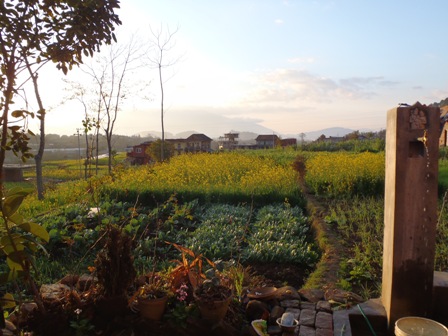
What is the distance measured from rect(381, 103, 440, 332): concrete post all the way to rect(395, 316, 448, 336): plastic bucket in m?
0.21

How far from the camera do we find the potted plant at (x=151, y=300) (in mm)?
2785

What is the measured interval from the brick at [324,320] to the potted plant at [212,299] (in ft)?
2.31

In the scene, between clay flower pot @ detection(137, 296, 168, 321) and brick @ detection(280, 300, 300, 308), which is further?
brick @ detection(280, 300, 300, 308)

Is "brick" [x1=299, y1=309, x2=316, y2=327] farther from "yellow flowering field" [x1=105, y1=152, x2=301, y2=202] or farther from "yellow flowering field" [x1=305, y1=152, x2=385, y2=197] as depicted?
"yellow flowering field" [x1=305, y1=152, x2=385, y2=197]

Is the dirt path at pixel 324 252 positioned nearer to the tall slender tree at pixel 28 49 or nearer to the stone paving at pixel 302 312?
the stone paving at pixel 302 312

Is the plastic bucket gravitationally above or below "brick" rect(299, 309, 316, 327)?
above

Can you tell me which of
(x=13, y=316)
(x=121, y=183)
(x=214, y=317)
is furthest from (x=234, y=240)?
(x=121, y=183)

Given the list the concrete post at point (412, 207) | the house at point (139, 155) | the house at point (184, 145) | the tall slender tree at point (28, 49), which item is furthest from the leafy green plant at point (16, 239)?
the house at point (184, 145)

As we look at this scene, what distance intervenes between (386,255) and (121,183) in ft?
23.4

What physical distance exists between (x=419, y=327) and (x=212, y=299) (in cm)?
144

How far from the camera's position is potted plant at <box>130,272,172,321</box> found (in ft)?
9.14

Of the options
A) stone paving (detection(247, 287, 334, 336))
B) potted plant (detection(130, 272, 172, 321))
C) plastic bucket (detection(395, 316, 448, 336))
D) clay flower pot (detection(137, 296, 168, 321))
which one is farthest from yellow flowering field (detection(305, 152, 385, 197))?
clay flower pot (detection(137, 296, 168, 321))

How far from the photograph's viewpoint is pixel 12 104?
93.0 inches

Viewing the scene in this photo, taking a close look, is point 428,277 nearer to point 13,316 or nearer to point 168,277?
point 168,277
